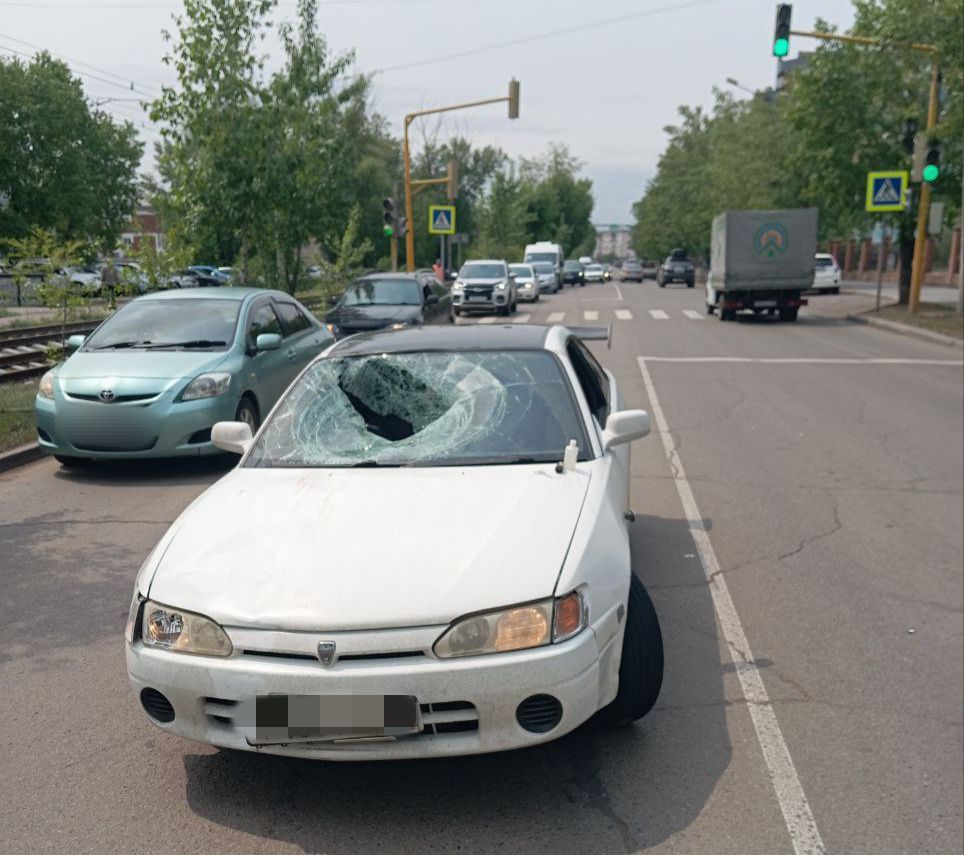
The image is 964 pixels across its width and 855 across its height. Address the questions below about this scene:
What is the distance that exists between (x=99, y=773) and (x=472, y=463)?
1.83 metres

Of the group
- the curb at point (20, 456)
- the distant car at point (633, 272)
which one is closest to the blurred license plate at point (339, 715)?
the curb at point (20, 456)

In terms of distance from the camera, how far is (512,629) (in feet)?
10.4

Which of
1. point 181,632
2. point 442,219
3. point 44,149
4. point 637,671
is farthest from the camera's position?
point 44,149

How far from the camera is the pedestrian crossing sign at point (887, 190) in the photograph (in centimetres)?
2434

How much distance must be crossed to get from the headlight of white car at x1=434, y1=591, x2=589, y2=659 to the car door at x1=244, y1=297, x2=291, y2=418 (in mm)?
6270

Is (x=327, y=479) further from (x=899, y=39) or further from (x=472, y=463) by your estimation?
(x=899, y=39)

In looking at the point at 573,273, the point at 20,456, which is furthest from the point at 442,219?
the point at 573,273

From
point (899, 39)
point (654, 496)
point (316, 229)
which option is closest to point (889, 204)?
point (899, 39)

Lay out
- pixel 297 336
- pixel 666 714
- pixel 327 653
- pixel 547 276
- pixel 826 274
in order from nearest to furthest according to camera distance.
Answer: pixel 327 653 → pixel 666 714 → pixel 297 336 → pixel 826 274 → pixel 547 276

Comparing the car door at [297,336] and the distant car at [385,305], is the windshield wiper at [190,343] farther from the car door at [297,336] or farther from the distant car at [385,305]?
the distant car at [385,305]

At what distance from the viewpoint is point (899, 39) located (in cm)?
2472

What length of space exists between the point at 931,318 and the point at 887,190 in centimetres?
330

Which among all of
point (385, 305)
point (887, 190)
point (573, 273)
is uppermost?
point (887, 190)

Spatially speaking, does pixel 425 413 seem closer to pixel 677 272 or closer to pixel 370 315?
pixel 370 315
